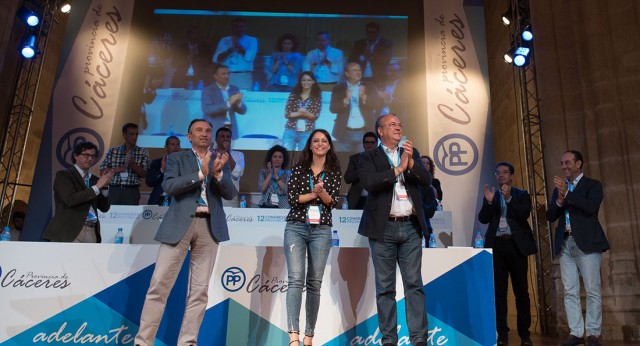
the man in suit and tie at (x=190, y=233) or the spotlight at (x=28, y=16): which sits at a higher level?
the spotlight at (x=28, y=16)

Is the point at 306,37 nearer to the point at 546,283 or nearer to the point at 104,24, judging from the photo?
the point at 104,24

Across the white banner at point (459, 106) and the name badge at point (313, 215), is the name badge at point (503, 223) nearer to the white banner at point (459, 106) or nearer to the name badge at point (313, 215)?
the name badge at point (313, 215)

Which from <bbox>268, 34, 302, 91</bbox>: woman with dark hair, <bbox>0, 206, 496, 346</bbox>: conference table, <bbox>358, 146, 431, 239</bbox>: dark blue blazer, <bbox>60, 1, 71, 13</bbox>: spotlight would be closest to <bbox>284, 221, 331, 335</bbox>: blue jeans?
<bbox>358, 146, 431, 239</bbox>: dark blue blazer

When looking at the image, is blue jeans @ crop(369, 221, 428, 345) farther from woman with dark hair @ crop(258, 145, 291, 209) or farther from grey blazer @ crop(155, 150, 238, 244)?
woman with dark hair @ crop(258, 145, 291, 209)

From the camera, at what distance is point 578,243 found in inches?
156

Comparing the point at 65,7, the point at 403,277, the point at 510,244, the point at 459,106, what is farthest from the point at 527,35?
the point at 65,7

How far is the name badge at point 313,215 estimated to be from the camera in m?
3.10

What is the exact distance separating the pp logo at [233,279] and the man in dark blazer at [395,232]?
3.12 ft

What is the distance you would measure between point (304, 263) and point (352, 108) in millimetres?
5172

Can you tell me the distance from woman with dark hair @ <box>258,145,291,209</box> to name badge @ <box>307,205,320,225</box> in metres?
2.13

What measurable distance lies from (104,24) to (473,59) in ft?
20.7

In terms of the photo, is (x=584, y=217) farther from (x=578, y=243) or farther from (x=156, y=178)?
(x=156, y=178)

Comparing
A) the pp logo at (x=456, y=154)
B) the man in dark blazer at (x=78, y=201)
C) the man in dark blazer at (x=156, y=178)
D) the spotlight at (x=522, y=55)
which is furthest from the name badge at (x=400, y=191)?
the pp logo at (x=456, y=154)

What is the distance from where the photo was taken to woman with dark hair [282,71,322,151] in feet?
25.7
